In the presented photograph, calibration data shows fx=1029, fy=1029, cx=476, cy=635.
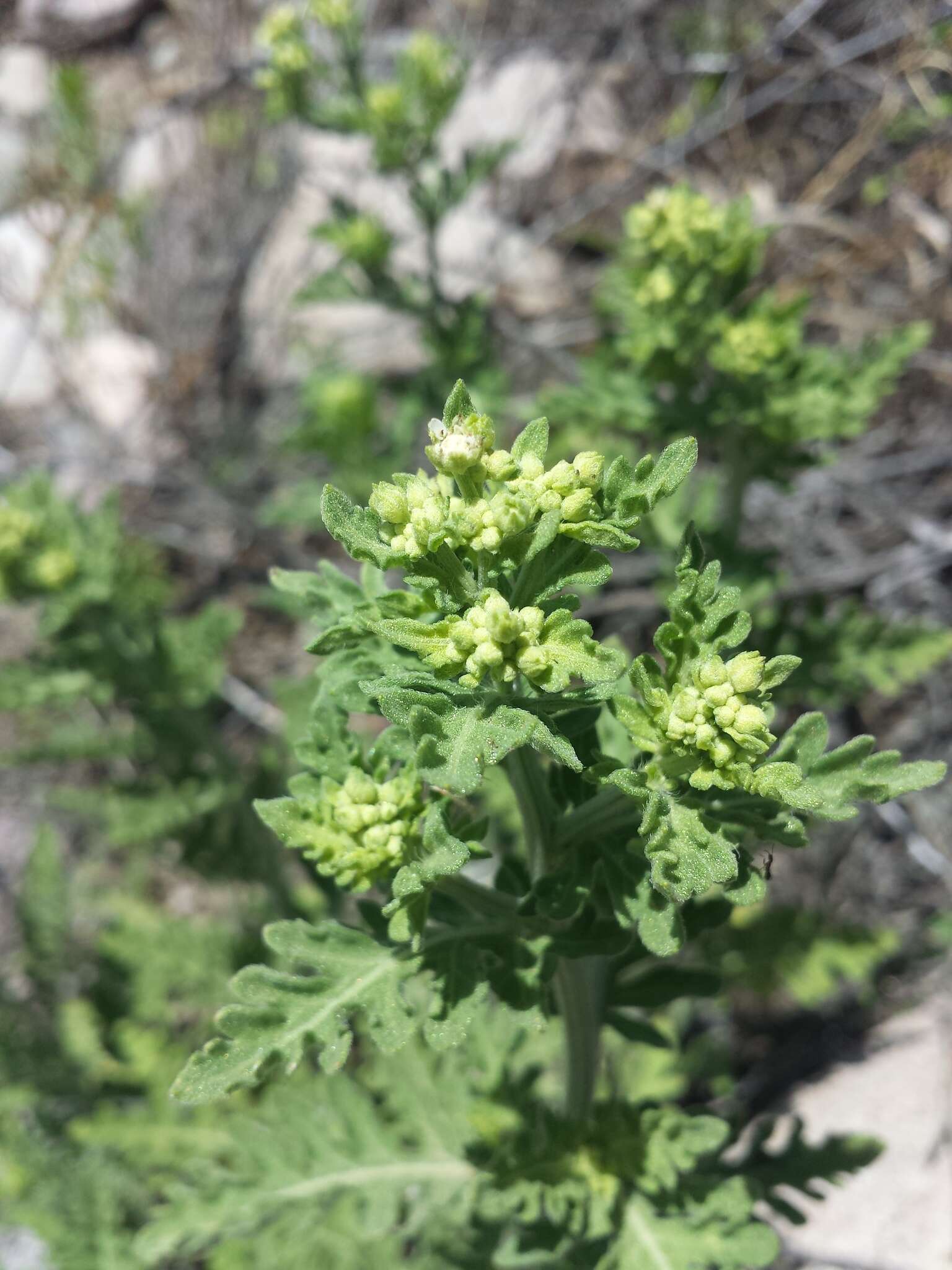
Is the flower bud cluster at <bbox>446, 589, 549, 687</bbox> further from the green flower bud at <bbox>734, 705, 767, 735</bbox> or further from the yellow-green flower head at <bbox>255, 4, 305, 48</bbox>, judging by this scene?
the yellow-green flower head at <bbox>255, 4, 305, 48</bbox>

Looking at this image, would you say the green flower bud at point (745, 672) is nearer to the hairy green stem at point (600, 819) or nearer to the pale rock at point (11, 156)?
the hairy green stem at point (600, 819)

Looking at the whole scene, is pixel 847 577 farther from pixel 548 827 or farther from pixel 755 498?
pixel 548 827

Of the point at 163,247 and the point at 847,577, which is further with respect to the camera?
the point at 163,247

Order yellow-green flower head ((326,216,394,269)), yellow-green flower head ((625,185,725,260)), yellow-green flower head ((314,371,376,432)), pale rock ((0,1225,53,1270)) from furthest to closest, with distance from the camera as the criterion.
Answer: yellow-green flower head ((314,371,376,432))
pale rock ((0,1225,53,1270))
yellow-green flower head ((326,216,394,269))
yellow-green flower head ((625,185,725,260))

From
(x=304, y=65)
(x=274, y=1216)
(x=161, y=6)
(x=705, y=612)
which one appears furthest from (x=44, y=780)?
(x=161, y=6)

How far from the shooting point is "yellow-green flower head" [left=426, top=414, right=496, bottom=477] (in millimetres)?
1598

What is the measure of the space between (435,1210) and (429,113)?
3676mm

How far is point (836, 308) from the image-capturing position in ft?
16.9

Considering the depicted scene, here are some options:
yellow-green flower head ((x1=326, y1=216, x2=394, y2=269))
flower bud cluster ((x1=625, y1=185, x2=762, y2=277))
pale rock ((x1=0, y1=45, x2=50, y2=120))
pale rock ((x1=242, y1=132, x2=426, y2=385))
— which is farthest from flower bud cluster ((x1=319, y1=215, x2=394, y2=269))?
pale rock ((x1=0, y1=45, x2=50, y2=120))

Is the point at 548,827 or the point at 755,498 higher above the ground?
the point at 755,498

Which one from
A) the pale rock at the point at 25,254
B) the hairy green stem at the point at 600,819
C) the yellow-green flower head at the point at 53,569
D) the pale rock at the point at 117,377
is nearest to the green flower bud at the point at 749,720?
the hairy green stem at the point at 600,819

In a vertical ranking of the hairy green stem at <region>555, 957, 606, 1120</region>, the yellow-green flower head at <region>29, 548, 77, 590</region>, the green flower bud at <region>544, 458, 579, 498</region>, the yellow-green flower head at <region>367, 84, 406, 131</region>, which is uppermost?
the yellow-green flower head at <region>367, 84, 406, 131</region>

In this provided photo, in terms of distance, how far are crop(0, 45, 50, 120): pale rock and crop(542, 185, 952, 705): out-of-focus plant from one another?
561 centimetres

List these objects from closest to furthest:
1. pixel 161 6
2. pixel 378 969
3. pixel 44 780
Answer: pixel 378 969 → pixel 44 780 → pixel 161 6
